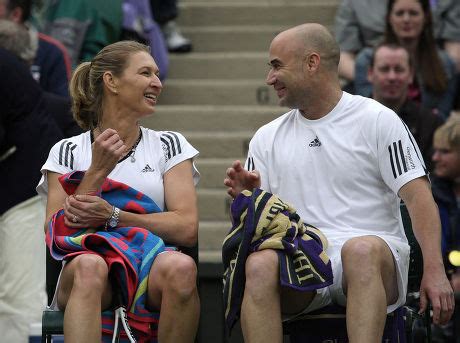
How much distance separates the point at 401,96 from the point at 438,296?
2426 mm

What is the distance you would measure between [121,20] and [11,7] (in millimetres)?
1135

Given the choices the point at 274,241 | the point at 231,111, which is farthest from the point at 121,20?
the point at 274,241

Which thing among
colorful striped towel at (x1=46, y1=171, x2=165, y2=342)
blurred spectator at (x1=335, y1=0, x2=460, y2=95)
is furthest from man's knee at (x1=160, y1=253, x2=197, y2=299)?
blurred spectator at (x1=335, y1=0, x2=460, y2=95)

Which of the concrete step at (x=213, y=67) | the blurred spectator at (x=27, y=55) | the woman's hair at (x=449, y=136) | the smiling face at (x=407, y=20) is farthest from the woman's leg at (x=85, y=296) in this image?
the concrete step at (x=213, y=67)

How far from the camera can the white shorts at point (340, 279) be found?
17.7ft

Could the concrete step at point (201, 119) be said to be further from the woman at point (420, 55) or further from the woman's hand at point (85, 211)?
the woman's hand at point (85, 211)

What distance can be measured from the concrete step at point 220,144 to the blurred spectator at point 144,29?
0.55m

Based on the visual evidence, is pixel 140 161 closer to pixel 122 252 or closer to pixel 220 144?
pixel 122 252

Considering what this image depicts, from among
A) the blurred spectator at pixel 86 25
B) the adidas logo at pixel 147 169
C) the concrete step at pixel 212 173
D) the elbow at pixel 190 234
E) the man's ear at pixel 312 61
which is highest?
the blurred spectator at pixel 86 25

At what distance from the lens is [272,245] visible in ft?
17.3

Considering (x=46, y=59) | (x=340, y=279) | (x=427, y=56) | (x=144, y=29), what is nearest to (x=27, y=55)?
(x=46, y=59)

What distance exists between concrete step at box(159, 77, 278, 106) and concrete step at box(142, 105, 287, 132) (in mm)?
220

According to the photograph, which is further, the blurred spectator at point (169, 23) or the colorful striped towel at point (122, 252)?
the blurred spectator at point (169, 23)

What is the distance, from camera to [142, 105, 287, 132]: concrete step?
9117 millimetres
